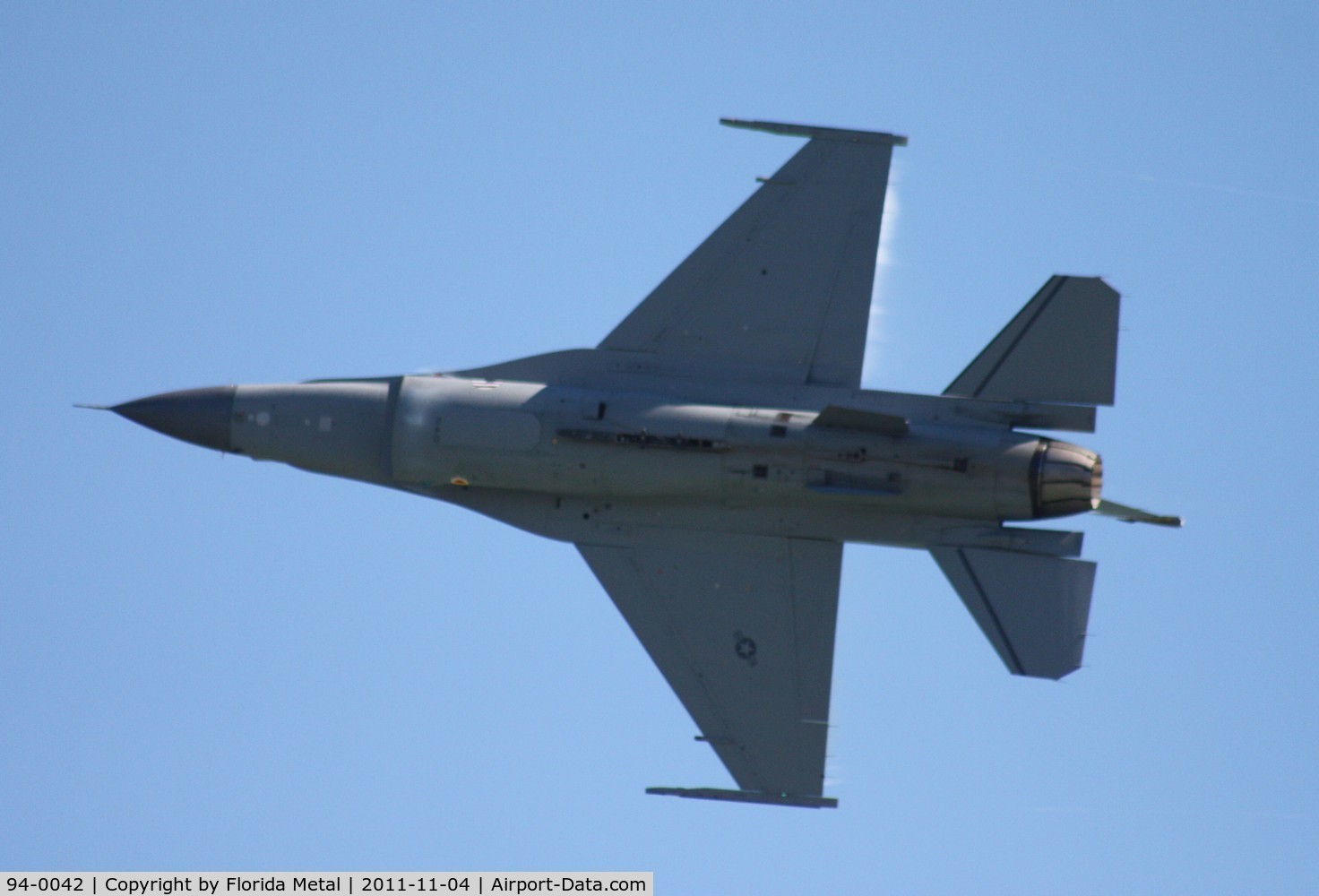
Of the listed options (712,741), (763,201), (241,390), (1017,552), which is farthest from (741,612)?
(241,390)

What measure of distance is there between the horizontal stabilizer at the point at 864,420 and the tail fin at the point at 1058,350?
3.16ft

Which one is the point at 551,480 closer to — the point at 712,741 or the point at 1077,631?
the point at 712,741

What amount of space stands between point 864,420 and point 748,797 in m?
4.17

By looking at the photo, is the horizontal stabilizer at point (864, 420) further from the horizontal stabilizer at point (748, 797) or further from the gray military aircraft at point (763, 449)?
the horizontal stabilizer at point (748, 797)

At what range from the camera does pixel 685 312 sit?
2066cm

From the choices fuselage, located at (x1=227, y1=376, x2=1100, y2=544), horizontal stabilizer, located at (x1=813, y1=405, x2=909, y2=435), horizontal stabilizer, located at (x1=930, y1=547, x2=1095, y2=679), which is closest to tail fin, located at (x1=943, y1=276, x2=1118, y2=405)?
fuselage, located at (x1=227, y1=376, x2=1100, y2=544)

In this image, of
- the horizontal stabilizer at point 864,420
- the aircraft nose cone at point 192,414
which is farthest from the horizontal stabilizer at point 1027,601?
the aircraft nose cone at point 192,414

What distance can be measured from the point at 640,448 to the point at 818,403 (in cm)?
191

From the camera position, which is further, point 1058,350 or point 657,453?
point 657,453

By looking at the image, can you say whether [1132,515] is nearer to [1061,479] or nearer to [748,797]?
[1061,479]

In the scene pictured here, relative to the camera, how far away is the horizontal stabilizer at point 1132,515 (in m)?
19.7

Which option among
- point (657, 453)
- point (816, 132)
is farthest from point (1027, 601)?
point (816, 132)

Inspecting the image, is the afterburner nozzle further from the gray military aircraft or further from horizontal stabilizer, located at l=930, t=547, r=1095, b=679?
horizontal stabilizer, located at l=930, t=547, r=1095, b=679

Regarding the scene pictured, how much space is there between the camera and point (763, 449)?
Answer: 19469 millimetres
